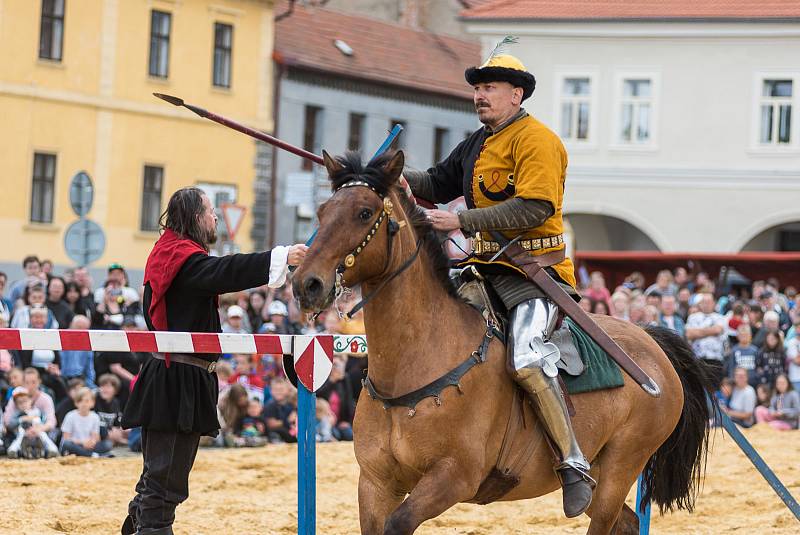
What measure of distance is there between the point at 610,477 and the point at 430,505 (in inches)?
64.2

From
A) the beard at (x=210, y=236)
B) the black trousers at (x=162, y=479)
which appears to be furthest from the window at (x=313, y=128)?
the black trousers at (x=162, y=479)

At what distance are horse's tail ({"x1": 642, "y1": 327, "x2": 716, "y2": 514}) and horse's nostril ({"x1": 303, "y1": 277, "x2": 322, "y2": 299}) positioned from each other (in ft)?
10.3

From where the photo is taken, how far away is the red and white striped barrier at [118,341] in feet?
20.7

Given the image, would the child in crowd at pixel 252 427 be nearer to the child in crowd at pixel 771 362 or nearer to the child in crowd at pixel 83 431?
the child in crowd at pixel 83 431

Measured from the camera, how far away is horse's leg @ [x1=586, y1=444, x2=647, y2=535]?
717 centimetres

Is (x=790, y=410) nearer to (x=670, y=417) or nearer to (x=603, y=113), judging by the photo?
(x=670, y=417)

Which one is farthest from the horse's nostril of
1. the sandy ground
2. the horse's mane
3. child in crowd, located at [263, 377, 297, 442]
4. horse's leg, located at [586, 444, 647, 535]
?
child in crowd, located at [263, 377, 297, 442]

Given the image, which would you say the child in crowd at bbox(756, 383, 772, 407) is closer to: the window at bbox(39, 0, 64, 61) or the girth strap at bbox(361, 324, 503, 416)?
the girth strap at bbox(361, 324, 503, 416)

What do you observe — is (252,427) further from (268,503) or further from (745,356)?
(745,356)

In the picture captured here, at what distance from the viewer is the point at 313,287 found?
18.0ft

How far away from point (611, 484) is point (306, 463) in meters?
1.66

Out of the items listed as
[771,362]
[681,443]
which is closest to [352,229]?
[681,443]

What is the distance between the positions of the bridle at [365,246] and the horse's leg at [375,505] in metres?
0.80

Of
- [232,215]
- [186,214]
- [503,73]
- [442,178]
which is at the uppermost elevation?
[503,73]
